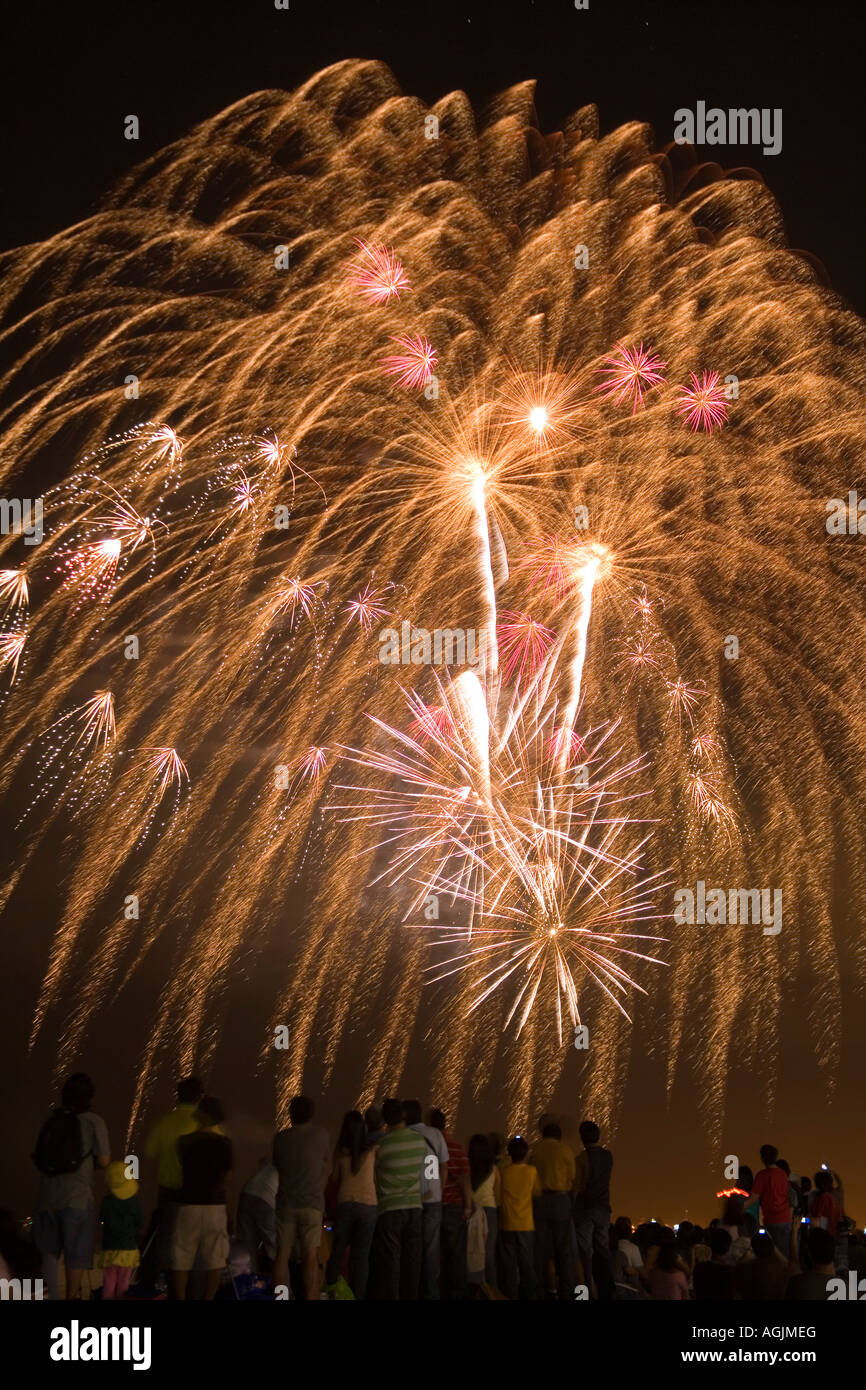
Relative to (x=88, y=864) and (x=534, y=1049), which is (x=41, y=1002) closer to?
(x=88, y=864)

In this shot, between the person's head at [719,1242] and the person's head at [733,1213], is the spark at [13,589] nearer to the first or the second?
the person's head at [733,1213]

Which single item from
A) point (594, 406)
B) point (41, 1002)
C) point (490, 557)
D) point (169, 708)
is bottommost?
point (41, 1002)

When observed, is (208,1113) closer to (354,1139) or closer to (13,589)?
(354,1139)

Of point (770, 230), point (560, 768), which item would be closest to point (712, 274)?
point (770, 230)

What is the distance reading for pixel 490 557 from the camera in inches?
719

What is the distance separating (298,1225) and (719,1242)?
8.70 feet

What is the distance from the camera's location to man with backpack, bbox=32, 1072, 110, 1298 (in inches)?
365

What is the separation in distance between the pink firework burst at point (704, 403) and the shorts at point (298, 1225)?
10963mm

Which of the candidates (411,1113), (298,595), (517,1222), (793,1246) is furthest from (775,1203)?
(298,595)

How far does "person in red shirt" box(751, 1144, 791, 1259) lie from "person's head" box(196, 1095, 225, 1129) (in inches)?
171

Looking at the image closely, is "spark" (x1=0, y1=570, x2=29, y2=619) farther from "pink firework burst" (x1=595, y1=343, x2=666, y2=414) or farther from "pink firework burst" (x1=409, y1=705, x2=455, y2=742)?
"pink firework burst" (x1=595, y1=343, x2=666, y2=414)

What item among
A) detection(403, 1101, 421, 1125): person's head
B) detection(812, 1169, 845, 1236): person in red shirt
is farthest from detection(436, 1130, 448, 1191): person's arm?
detection(812, 1169, 845, 1236): person in red shirt

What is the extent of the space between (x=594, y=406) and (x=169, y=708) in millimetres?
5874

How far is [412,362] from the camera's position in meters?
17.5
